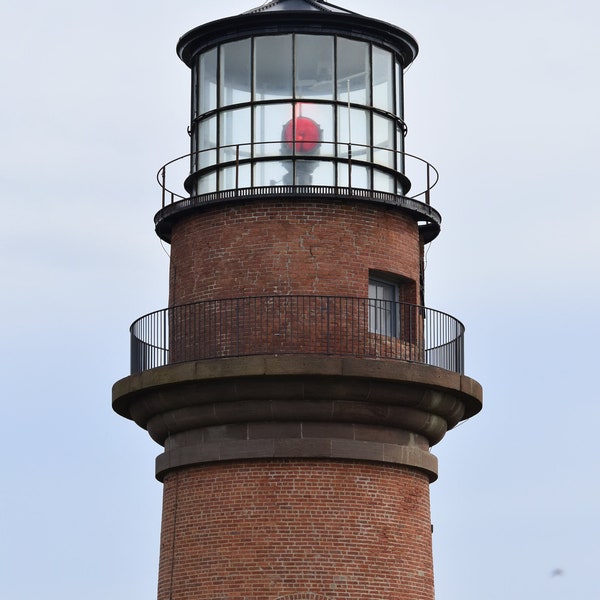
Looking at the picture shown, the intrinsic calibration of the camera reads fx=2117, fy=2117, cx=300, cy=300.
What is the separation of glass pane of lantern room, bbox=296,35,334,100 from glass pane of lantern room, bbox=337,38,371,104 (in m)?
0.18

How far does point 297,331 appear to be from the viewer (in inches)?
1443

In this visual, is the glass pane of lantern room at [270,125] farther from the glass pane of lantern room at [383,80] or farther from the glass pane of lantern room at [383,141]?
the glass pane of lantern room at [383,80]

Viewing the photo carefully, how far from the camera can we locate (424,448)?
37906 millimetres

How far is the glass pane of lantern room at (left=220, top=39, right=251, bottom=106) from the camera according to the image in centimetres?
3803

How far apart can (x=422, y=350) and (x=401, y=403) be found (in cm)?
167

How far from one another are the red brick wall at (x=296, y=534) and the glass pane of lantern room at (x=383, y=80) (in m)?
6.68

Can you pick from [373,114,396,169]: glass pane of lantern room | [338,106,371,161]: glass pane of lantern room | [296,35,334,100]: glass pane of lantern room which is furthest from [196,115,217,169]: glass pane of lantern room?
[373,114,396,169]: glass pane of lantern room

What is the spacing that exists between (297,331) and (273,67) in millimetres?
4902

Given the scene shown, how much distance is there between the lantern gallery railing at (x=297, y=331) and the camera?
36688 mm

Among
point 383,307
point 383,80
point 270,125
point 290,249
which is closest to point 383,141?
point 383,80

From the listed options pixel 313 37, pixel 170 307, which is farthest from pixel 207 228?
pixel 313 37

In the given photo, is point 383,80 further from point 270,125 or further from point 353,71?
point 270,125

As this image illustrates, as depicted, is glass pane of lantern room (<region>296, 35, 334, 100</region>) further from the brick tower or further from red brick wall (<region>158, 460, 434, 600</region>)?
red brick wall (<region>158, 460, 434, 600</region>)

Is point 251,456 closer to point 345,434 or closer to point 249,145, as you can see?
point 345,434
